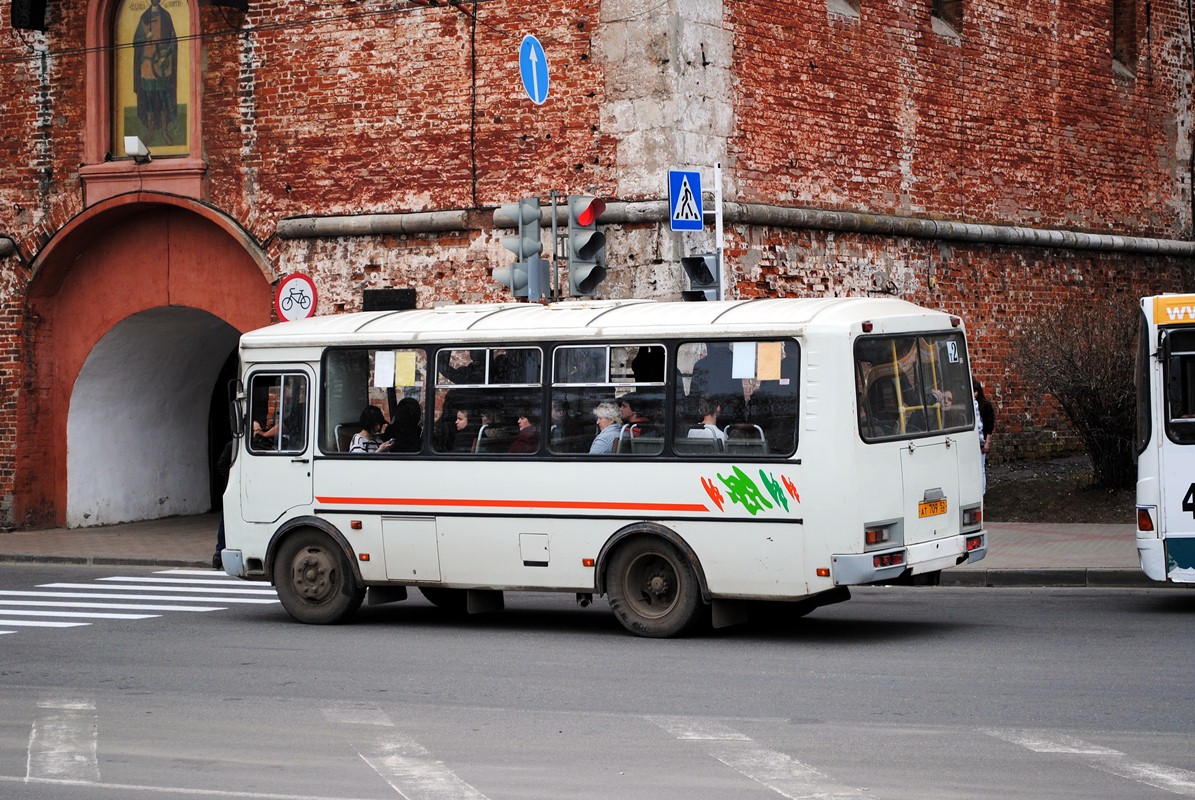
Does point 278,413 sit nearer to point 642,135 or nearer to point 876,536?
point 876,536

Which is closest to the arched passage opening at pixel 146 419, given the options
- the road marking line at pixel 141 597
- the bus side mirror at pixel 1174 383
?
the road marking line at pixel 141 597

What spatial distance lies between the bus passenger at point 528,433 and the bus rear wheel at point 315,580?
1.91 meters

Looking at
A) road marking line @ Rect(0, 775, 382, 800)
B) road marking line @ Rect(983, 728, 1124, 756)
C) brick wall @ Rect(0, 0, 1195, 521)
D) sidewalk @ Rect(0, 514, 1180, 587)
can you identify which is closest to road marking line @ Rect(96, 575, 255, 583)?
sidewalk @ Rect(0, 514, 1180, 587)

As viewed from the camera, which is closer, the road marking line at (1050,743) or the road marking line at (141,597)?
the road marking line at (1050,743)

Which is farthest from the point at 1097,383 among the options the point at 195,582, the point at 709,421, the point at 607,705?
the point at 607,705

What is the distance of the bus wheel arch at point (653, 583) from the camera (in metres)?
12.7

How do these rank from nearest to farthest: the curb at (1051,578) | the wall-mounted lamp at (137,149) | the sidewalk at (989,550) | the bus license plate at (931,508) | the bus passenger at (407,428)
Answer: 1. the bus license plate at (931,508)
2. the bus passenger at (407,428)
3. the curb at (1051,578)
4. the sidewalk at (989,550)
5. the wall-mounted lamp at (137,149)

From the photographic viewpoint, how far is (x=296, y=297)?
2092 cm

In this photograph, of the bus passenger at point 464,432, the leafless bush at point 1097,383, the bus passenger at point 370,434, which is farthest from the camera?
the leafless bush at point 1097,383

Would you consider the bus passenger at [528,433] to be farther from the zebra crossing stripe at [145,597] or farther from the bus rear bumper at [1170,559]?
the bus rear bumper at [1170,559]

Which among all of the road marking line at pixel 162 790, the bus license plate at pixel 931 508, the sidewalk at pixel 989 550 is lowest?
the road marking line at pixel 162 790

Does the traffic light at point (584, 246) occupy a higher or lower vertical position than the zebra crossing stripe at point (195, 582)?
higher

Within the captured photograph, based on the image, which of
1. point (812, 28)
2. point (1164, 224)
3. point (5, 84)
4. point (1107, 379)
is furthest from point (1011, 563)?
point (5, 84)

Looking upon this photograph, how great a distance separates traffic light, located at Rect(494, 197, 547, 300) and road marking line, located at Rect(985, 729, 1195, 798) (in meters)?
10.4
